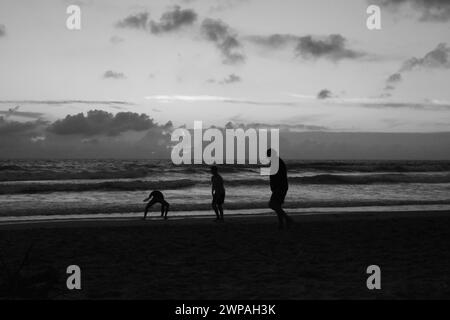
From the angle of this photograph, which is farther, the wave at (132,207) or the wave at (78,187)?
the wave at (78,187)

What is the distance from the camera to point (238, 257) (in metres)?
8.16

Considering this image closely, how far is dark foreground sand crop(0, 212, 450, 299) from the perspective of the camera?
5996mm

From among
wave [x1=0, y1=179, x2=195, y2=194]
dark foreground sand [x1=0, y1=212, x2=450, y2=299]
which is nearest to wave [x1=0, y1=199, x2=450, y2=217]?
dark foreground sand [x1=0, y1=212, x2=450, y2=299]

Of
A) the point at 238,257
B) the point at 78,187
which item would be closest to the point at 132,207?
the point at 238,257

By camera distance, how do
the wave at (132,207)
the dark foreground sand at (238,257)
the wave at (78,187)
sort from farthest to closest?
the wave at (78,187) < the wave at (132,207) < the dark foreground sand at (238,257)

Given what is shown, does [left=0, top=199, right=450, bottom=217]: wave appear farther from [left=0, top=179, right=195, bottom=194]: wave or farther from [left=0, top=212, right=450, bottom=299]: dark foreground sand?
[left=0, top=179, right=195, bottom=194]: wave

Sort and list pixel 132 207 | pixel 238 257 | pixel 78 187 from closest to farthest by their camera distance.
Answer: pixel 238 257 < pixel 132 207 < pixel 78 187

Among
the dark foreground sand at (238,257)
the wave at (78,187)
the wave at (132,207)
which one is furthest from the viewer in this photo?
the wave at (78,187)

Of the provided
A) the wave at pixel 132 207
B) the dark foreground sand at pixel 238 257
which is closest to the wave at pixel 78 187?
the wave at pixel 132 207

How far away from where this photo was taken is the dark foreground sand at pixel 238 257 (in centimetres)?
600

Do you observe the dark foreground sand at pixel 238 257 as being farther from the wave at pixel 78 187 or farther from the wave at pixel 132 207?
the wave at pixel 78 187

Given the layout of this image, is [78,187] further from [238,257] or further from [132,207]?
[238,257]
